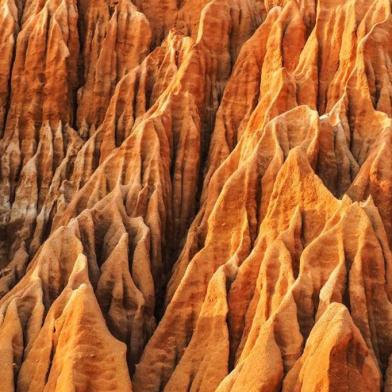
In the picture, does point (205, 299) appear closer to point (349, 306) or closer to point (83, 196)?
point (349, 306)

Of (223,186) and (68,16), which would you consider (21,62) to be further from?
(223,186)

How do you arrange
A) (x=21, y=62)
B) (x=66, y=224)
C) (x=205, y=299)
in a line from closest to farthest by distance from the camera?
(x=205, y=299)
(x=66, y=224)
(x=21, y=62)

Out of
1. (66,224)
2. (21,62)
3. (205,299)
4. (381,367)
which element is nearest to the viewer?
(381,367)

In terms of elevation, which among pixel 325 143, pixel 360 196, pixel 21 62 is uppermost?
pixel 21 62

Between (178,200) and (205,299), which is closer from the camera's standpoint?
(205,299)

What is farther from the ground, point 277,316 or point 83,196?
point 83,196

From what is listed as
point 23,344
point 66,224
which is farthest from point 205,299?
point 66,224

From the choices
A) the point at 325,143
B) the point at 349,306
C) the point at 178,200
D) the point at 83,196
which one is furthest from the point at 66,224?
the point at 349,306
